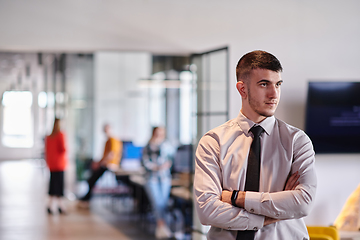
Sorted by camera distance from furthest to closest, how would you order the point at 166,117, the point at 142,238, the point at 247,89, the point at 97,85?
the point at 166,117 < the point at 97,85 < the point at 142,238 < the point at 247,89

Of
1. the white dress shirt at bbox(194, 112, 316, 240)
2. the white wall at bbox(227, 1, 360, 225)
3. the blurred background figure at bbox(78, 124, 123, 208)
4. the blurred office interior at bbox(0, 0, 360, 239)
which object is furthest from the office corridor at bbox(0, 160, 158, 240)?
the white dress shirt at bbox(194, 112, 316, 240)

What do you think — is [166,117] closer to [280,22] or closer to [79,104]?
[79,104]

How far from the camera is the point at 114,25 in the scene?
4516 millimetres

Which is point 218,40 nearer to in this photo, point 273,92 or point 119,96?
point 273,92

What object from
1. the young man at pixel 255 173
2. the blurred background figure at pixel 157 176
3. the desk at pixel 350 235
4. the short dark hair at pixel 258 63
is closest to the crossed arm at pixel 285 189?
the young man at pixel 255 173

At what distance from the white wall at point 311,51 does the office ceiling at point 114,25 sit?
0.36m

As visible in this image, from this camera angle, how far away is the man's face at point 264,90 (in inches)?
69.3

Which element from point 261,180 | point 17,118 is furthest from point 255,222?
point 17,118

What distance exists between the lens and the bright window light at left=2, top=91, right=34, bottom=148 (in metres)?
21.6

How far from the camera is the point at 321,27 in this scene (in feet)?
15.8

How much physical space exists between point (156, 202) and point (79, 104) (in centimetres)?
525

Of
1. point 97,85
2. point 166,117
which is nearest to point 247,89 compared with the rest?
point 97,85

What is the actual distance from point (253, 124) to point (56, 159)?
6.50 meters

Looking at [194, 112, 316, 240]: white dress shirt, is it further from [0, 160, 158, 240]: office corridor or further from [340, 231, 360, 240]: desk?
[0, 160, 158, 240]: office corridor
